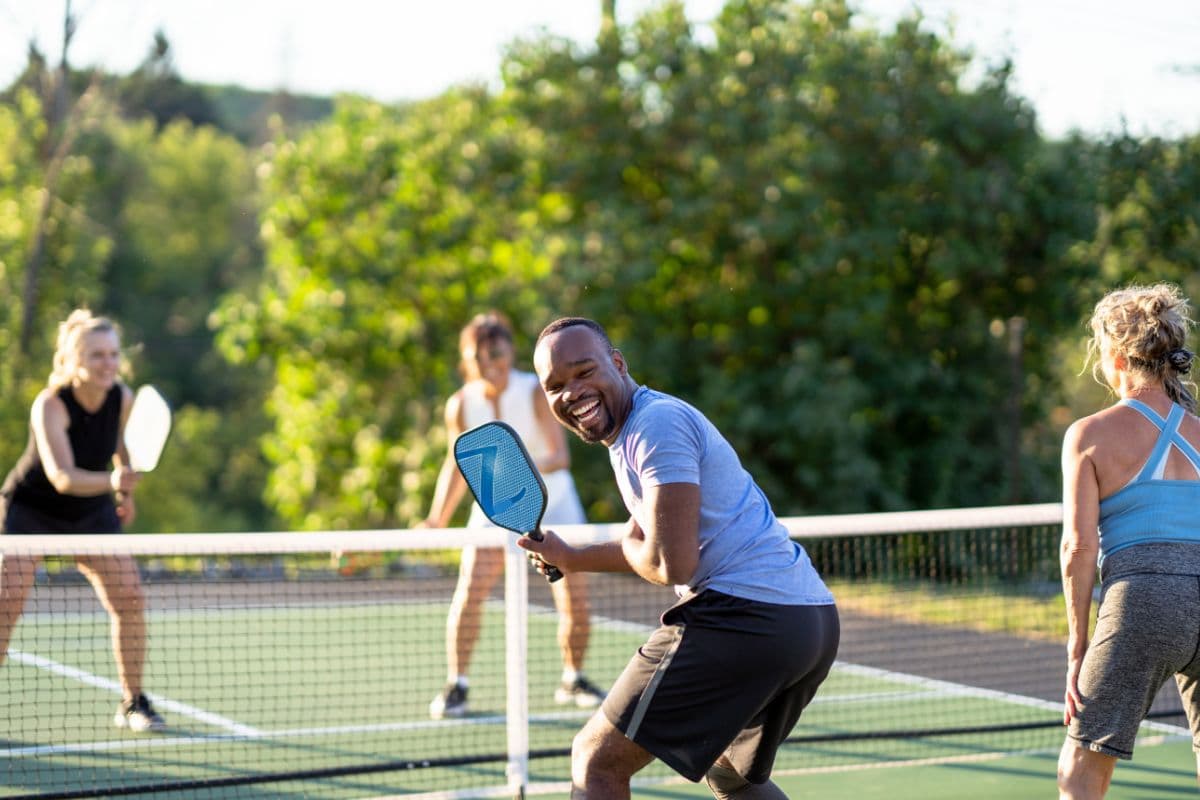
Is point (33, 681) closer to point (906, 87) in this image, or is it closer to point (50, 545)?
point (50, 545)

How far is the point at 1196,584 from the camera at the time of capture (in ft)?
14.5

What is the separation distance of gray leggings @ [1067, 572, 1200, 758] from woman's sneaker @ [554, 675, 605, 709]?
409cm

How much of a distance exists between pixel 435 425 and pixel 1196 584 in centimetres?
1441

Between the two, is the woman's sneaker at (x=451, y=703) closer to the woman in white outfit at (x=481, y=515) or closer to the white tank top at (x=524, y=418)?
the woman in white outfit at (x=481, y=515)

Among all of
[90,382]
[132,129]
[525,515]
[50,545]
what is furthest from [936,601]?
[132,129]

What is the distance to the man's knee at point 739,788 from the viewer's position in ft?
14.2

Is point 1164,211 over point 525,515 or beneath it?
over

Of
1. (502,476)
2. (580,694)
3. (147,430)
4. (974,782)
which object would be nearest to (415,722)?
(580,694)

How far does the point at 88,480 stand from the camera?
7.16 metres

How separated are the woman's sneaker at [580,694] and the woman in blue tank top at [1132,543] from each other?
4.04 metres

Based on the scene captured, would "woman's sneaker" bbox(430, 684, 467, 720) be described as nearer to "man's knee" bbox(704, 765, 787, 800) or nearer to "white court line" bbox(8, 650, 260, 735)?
"white court line" bbox(8, 650, 260, 735)

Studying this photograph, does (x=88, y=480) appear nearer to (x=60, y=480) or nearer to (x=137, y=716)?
(x=60, y=480)

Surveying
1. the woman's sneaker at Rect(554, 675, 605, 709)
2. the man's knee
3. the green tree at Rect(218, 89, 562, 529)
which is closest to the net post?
the man's knee

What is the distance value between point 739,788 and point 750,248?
1309 centimetres
